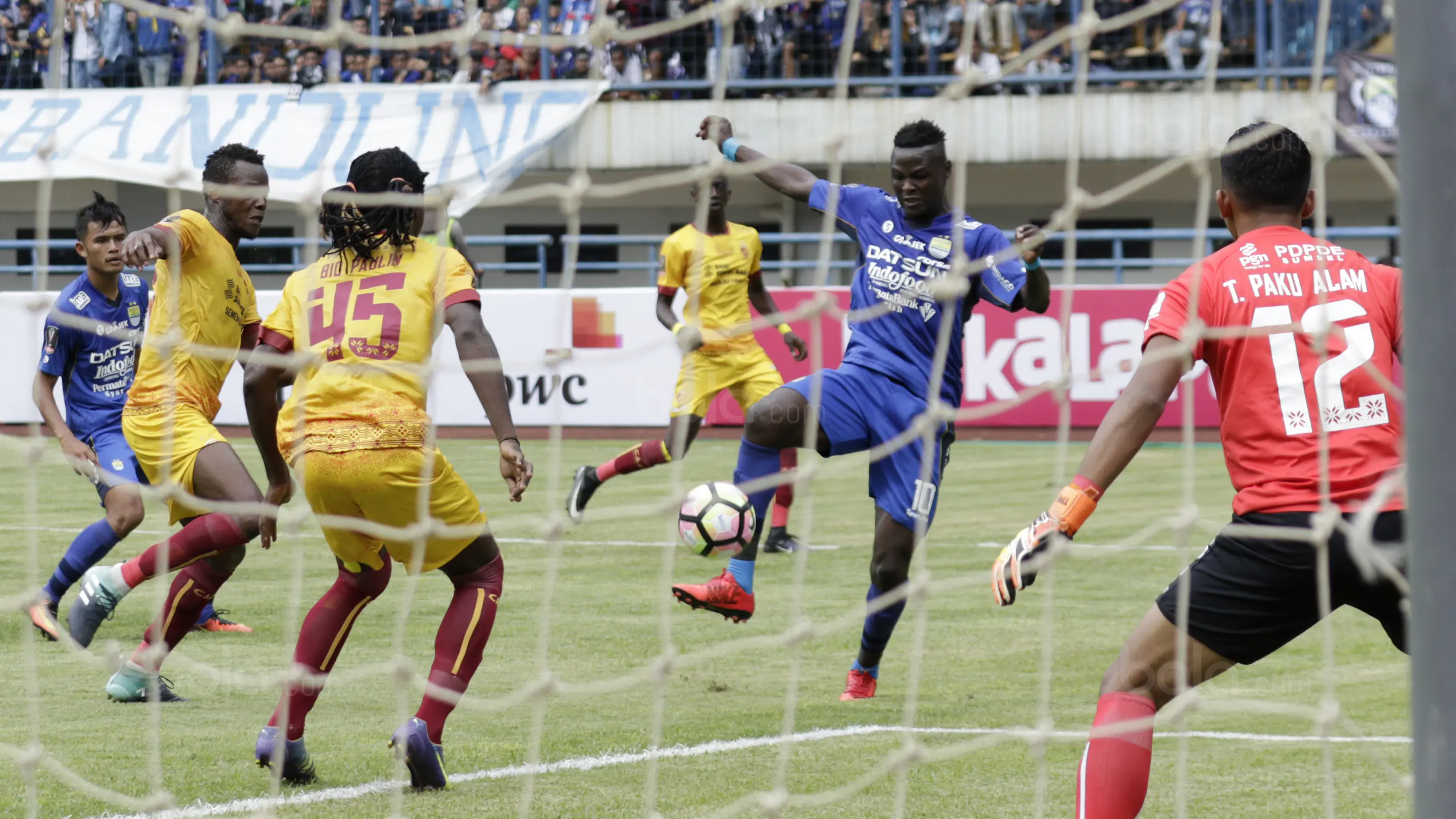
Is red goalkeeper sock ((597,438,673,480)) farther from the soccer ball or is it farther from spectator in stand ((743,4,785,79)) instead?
spectator in stand ((743,4,785,79))

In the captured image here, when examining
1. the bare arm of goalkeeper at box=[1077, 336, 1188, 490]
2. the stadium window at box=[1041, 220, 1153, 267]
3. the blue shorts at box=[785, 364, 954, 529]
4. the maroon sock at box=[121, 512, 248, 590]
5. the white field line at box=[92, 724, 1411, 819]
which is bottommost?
the white field line at box=[92, 724, 1411, 819]

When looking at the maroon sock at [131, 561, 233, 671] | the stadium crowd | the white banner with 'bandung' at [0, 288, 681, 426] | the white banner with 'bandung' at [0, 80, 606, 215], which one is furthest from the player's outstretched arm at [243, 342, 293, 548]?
the white banner with 'bandung' at [0, 80, 606, 215]

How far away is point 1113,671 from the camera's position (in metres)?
3.69

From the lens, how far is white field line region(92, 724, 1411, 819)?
13.9 feet

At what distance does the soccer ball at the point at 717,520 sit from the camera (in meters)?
5.50

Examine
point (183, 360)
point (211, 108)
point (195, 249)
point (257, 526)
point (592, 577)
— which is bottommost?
point (592, 577)

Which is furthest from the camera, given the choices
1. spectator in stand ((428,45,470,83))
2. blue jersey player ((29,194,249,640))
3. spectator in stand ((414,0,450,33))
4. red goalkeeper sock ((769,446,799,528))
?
spectator in stand ((428,45,470,83))

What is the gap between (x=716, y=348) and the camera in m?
9.84

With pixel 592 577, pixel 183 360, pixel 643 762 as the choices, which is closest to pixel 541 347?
pixel 592 577

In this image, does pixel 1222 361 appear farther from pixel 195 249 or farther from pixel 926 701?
pixel 195 249

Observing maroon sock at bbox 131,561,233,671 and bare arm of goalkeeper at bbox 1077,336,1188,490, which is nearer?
bare arm of goalkeeper at bbox 1077,336,1188,490

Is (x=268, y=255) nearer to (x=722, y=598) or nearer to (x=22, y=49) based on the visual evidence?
(x=22, y=49)

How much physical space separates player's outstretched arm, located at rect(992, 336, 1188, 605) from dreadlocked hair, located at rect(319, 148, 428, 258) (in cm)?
203

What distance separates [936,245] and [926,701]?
1.70 metres
